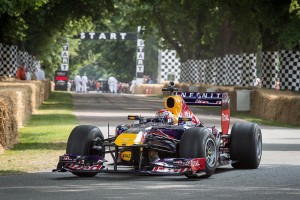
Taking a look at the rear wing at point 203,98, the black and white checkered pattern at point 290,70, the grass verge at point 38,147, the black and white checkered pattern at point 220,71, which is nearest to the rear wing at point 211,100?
the rear wing at point 203,98

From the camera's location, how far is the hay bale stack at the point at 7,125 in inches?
793

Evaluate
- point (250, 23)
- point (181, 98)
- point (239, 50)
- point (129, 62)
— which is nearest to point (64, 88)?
point (129, 62)

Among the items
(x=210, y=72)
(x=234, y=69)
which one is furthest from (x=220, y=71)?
(x=210, y=72)

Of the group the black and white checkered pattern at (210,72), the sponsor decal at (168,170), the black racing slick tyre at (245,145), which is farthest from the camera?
the black and white checkered pattern at (210,72)

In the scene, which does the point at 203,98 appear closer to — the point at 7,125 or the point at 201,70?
the point at 7,125

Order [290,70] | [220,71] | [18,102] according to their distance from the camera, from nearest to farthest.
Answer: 1. [18,102]
2. [290,70]
3. [220,71]

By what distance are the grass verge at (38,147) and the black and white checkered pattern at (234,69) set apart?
25.7 meters

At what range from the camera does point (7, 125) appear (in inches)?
819

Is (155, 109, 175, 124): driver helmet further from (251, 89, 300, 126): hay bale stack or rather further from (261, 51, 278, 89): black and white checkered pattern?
(261, 51, 278, 89): black and white checkered pattern

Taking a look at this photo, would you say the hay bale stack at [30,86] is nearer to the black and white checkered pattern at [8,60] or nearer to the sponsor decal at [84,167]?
the black and white checkered pattern at [8,60]

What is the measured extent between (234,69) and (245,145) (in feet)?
137

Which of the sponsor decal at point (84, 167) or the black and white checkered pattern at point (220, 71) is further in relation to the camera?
the black and white checkered pattern at point (220, 71)

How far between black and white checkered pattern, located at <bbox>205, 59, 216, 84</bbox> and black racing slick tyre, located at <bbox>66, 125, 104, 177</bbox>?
5167 cm

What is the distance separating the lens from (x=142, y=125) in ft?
52.5
